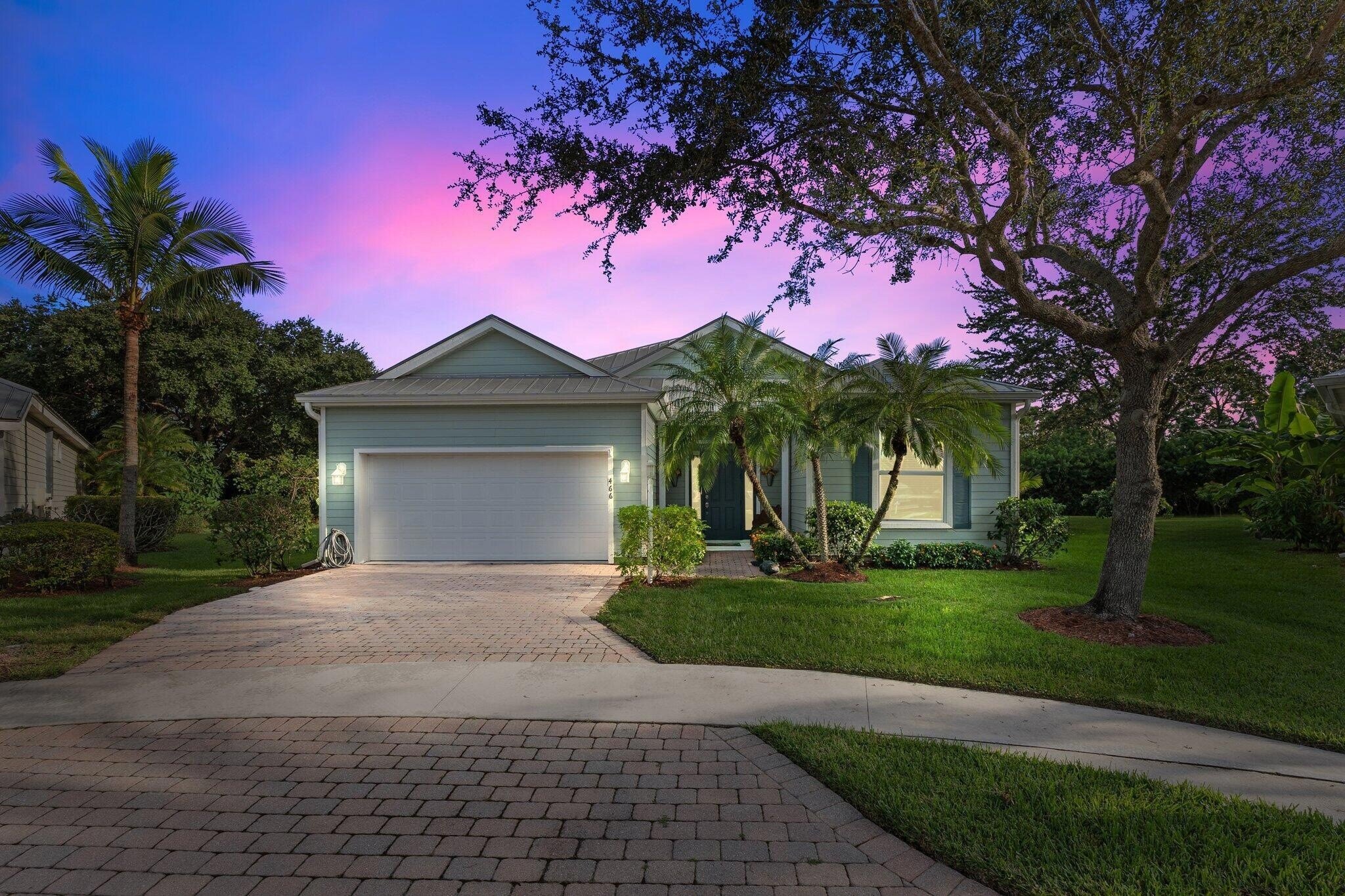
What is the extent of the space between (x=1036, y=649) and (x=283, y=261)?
565 inches

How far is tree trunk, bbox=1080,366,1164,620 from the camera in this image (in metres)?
7.83

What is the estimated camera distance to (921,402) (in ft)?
36.6

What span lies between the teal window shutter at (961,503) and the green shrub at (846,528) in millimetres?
2117

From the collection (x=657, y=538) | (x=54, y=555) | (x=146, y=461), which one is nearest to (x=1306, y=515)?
(x=657, y=538)

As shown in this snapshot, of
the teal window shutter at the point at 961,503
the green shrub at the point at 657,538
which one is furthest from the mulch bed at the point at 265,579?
the teal window shutter at the point at 961,503

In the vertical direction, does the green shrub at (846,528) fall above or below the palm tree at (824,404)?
below

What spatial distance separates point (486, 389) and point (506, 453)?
1.27 metres

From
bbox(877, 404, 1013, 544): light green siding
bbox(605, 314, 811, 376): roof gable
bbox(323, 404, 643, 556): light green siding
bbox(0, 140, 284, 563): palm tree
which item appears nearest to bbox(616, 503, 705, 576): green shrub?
bbox(323, 404, 643, 556): light green siding

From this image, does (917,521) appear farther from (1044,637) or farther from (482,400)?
(482,400)

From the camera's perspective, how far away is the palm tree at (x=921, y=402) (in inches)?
437

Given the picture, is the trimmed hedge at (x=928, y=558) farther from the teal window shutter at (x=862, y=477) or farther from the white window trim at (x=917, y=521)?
the teal window shutter at (x=862, y=477)

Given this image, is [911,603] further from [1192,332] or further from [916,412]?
[1192,332]

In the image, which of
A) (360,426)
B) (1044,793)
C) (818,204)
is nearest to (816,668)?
(1044,793)

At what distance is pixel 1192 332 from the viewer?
7863mm
